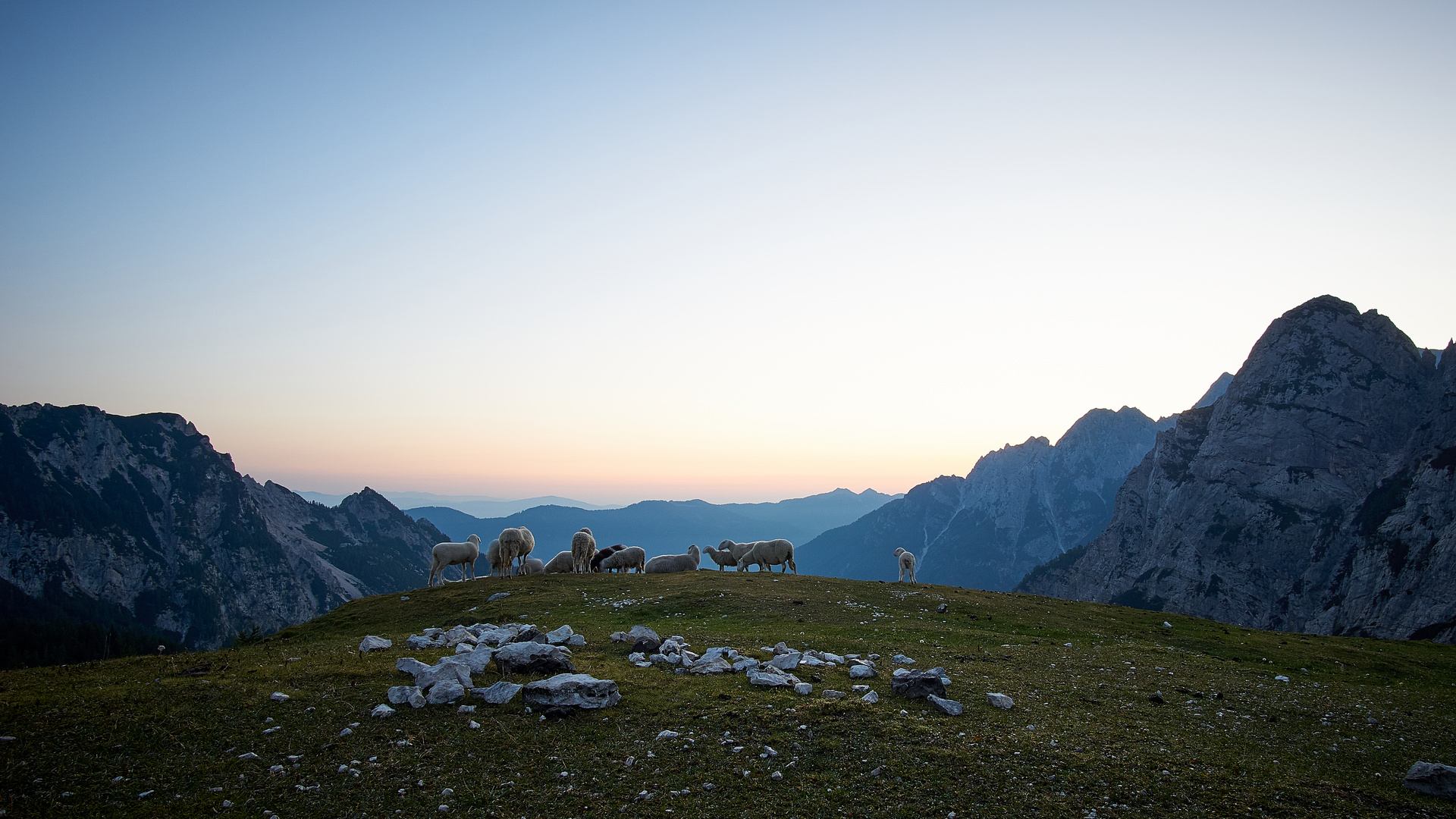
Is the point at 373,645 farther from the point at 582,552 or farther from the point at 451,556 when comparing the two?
the point at 582,552

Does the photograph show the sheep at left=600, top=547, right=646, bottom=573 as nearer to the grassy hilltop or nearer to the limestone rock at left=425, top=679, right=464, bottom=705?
the grassy hilltop

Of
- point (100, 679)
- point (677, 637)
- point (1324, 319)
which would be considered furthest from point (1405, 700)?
point (1324, 319)

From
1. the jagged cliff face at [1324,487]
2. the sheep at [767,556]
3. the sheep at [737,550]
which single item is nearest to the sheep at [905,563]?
the sheep at [767,556]

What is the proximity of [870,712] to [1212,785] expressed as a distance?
6739mm

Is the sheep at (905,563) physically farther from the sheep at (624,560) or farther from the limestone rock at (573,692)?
the limestone rock at (573,692)

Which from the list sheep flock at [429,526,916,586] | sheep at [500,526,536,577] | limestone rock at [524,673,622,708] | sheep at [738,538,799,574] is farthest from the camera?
sheep at [738,538,799,574]

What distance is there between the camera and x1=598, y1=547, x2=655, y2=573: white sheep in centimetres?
4828

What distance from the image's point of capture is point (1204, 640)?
30.7 metres

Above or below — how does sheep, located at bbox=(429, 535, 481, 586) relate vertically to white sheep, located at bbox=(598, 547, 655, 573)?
above

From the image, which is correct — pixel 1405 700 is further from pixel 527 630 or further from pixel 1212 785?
pixel 527 630

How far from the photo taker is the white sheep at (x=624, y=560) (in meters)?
48.3

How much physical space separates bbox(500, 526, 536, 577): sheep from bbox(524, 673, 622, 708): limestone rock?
28695mm

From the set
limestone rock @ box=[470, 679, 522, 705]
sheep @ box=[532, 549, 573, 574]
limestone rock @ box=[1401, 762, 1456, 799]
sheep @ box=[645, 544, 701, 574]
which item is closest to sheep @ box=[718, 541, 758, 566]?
sheep @ box=[645, 544, 701, 574]

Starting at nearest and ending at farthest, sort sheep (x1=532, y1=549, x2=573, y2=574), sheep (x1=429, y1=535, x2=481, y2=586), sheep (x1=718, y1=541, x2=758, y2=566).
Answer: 1. sheep (x1=429, y1=535, x2=481, y2=586)
2. sheep (x1=532, y1=549, x2=573, y2=574)
3. sheep (x1=718, y1=541, x2=758, y2=566)
